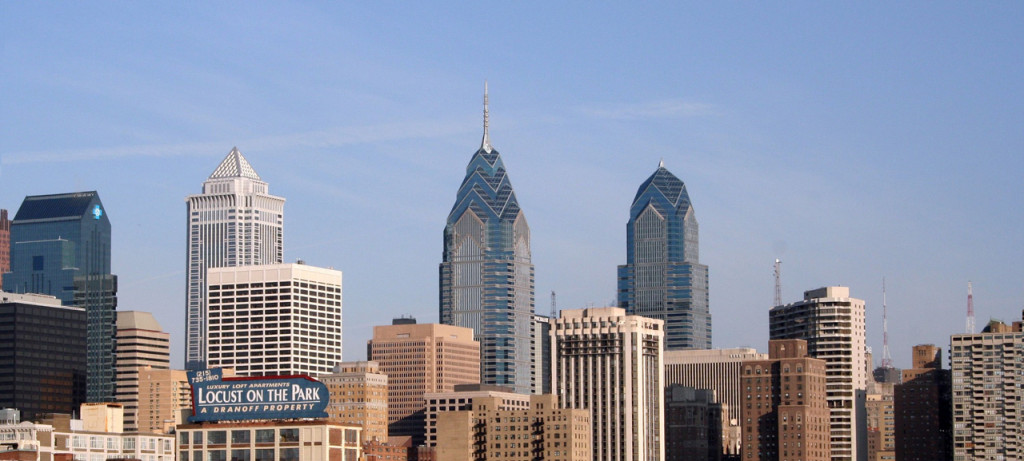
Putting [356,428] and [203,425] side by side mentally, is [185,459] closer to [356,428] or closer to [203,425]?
[203,425]

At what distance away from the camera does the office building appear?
192250mm

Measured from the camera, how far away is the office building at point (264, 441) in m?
192

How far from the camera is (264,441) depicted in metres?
193

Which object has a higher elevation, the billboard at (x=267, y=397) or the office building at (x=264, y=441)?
the billboard at (x=267, y=397)

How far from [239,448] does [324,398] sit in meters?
9.53

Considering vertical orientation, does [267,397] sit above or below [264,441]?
above

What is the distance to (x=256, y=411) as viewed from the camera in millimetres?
194500

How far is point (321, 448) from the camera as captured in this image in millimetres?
191625

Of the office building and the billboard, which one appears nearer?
the office building

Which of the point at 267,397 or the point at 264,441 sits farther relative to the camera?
the point at 267,397

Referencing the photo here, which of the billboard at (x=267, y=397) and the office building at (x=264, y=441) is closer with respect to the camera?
the office building at (x=264, y=441)

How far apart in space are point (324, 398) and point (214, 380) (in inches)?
439

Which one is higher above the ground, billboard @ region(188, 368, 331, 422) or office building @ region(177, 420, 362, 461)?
billboard @ region(188, 368, 331, 422)

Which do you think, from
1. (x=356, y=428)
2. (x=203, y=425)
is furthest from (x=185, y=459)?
(x=356, y=428)
